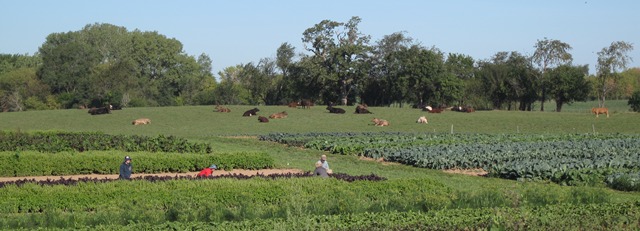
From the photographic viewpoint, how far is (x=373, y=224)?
12.9 meters

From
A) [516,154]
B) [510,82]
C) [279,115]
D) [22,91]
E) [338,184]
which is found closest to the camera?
[338,184]

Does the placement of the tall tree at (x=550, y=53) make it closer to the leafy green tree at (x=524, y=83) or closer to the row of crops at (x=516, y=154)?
the leafy green tree at (x=524, y=83)

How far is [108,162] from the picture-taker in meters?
25.7

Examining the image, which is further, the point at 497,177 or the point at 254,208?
the point at 497,177

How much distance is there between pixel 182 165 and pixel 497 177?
1036 cm

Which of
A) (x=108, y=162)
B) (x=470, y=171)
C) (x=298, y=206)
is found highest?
(x=298, y=206)

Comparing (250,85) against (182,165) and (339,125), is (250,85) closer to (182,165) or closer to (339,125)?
(339,125)

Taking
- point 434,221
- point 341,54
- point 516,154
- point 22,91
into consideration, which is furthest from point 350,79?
point 434,221

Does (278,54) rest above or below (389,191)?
above

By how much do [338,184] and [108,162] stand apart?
397 inches

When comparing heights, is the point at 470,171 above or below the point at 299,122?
below

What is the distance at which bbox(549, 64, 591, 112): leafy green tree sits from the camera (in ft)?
269

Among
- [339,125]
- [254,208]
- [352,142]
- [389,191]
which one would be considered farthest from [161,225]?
[339,125]

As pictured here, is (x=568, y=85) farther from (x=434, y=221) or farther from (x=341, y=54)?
(x=434, y=221)
